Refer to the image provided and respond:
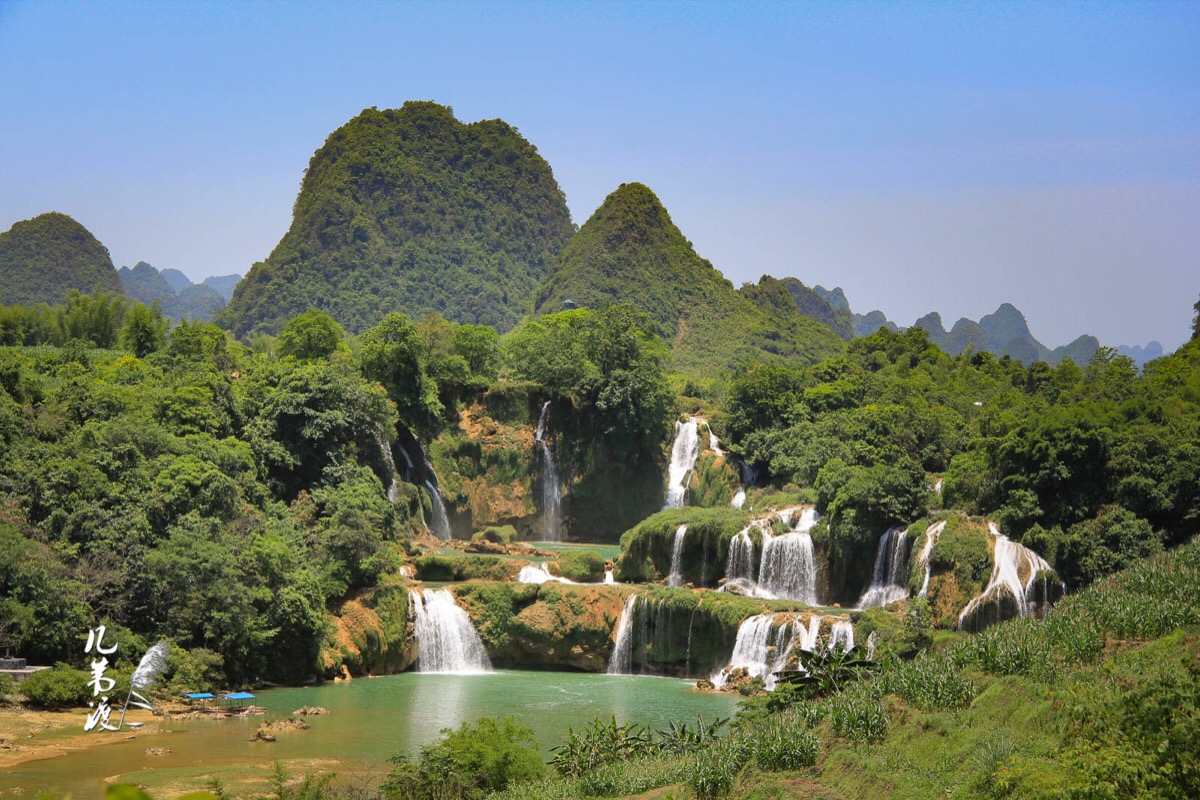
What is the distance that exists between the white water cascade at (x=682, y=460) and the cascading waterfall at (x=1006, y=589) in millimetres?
21388

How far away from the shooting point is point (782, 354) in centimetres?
8888

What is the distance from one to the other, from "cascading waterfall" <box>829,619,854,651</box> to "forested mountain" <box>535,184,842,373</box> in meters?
52.9

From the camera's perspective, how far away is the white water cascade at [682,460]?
55.4m

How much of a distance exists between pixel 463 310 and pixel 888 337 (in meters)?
55.1

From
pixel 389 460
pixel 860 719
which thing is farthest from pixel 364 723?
pixel 389 460

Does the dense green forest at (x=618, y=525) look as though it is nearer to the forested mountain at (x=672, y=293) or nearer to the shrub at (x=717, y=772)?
the shrub at (x=717, y=772)

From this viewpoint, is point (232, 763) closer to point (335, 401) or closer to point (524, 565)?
point (524, 565)

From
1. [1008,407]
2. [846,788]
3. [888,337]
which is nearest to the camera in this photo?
[846,788]

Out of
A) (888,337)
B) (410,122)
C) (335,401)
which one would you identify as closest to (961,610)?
(335,401)

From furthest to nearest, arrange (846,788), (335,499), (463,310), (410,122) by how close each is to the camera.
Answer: (410,122) → (463,310) → (335,499) → (846,788)

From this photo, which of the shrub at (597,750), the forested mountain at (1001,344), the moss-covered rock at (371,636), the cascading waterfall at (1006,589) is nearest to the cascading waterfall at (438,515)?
the moss-covered rock at (371,636)

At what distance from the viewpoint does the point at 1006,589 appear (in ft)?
112

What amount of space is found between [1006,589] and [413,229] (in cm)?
9264

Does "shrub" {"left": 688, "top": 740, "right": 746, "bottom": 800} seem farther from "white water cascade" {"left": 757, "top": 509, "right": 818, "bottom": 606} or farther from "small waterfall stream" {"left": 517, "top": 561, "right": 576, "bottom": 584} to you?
"white water cascade" {"left": 757, "top": 509, "right": 818, "bottom": 606}
